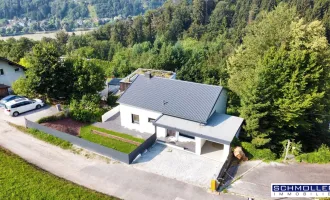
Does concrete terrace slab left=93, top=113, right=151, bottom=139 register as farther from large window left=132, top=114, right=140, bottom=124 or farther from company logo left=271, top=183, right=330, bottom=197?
company logo left=271, top=183, right=330, bottom=197

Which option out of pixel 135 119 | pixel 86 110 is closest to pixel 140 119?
pixel 135 119

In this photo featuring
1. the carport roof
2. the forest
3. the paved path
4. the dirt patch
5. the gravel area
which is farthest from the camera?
the dirt patch

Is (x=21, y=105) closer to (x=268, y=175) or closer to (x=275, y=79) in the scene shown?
(x=268, y=175)

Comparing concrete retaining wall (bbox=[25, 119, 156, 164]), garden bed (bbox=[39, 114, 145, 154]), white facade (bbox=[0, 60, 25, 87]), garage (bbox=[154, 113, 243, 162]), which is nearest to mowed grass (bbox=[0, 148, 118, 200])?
concrete retaining wall (bbox=[25, 119, 156, 164])

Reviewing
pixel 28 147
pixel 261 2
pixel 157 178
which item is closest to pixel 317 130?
pixel 157 178

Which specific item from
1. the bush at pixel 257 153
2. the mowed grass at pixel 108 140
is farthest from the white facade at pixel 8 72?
the bush at pixel 257 153

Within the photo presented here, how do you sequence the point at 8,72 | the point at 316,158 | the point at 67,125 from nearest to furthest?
the point at 316,158 < the point at 67,125 < the point at 8,72
